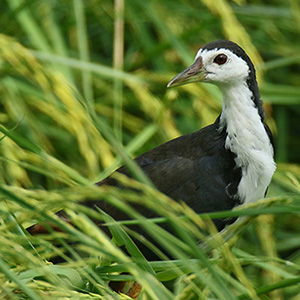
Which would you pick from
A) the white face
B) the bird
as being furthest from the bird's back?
the white face

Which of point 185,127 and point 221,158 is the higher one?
point 221,158

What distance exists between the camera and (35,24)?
211 cm

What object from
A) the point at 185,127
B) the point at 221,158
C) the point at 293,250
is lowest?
the point at 293,250

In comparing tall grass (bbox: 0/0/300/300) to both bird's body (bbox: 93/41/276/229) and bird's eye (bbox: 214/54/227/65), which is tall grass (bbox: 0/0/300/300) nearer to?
bird's body (bbox: 93/41/276/229)

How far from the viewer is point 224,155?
5.39 ft

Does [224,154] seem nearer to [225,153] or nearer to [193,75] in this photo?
[225,153]

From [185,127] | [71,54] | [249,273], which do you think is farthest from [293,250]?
[71,54]

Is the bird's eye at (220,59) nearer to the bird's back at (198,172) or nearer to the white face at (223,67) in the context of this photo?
the white face at (223,67)

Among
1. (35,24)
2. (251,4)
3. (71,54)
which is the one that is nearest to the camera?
(35,24)

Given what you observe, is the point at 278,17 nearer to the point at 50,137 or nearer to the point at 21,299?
the point at 50,137

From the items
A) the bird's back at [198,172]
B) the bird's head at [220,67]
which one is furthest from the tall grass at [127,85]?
the bird's head at [220,67]

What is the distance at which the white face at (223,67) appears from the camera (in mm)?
1630

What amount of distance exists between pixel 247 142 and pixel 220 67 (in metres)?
0.19

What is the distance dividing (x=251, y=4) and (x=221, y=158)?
3.30ft
